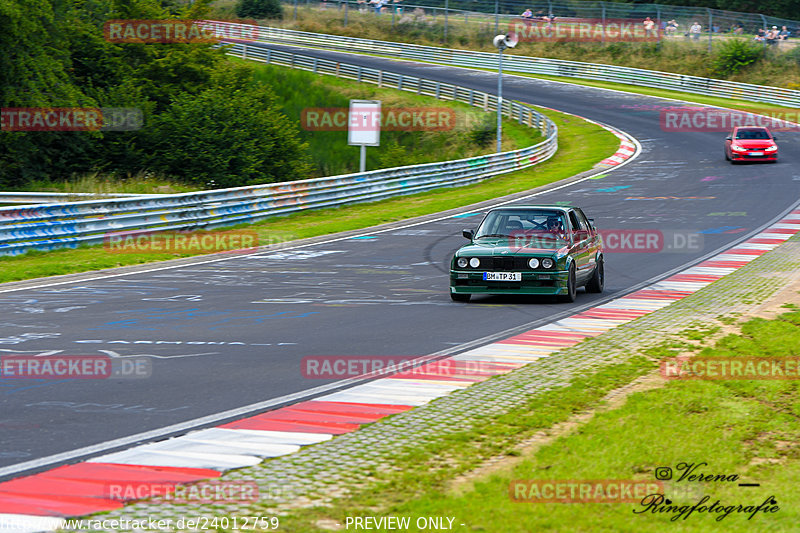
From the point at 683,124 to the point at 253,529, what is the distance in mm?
50469

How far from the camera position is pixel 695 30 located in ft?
228

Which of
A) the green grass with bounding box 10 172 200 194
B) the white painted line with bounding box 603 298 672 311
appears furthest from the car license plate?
the green grass with bounding box 10 172 200 194

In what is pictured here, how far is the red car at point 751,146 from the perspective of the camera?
38.6 m

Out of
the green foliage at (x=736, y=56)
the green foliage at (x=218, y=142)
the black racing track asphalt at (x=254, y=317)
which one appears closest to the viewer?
the black racing track asphalt at (x=254, y=317)

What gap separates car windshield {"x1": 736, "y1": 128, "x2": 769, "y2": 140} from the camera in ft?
129

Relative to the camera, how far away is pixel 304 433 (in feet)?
23.8

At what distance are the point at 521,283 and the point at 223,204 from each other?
12.4m

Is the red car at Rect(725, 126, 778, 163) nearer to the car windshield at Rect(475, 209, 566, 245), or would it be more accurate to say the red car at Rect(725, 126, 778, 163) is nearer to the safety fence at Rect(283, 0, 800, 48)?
the car windshield at Rect(475, 209, 566, 245)

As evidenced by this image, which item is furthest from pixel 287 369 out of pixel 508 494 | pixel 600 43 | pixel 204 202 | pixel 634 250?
pixel 600 43

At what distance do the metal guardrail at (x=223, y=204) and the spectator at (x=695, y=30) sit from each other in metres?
30.7

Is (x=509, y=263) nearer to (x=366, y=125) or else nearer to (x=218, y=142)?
(x=366, y=125)

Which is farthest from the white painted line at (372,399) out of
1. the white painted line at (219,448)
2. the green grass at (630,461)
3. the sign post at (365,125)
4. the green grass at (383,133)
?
the green grass at (383,133)

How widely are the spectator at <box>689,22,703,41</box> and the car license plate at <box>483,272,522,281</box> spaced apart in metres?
60.7

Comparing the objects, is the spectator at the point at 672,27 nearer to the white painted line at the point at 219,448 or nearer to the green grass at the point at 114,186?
the green grass at the point at 114,186
